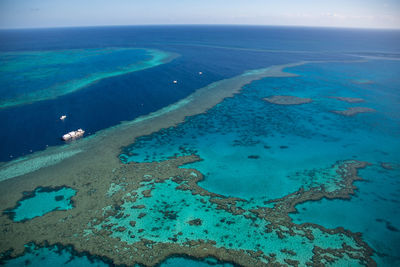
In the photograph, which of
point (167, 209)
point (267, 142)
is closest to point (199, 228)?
point (167, 209)

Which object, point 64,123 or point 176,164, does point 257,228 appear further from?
point 64,123

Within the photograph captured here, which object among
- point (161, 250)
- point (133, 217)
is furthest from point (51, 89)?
point (161, 250)

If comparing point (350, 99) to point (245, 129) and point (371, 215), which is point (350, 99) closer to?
point (245, 129)


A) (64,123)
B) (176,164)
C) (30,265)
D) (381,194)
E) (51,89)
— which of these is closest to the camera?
(30,265)

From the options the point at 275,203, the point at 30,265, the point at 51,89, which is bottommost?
the point at 30,265

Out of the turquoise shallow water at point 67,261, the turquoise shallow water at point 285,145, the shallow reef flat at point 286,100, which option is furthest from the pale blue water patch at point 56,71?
the shallow reef flat at point 286,100

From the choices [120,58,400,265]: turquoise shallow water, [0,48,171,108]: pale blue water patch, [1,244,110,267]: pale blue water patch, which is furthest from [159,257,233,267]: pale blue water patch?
[0,48,171,108]: pale blue water patch
